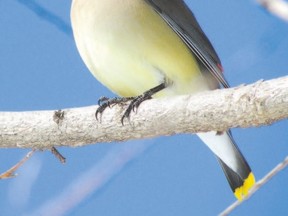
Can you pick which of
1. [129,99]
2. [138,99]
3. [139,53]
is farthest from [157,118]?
[139,53]

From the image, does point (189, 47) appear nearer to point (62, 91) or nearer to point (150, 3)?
point (150, 3)

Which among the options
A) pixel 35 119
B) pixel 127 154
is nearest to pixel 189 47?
pixel 35 119

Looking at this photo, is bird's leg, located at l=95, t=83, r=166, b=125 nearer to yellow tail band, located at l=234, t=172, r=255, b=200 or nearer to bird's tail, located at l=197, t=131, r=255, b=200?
bird's tail, located at l=197, t=131, r=255, b=200

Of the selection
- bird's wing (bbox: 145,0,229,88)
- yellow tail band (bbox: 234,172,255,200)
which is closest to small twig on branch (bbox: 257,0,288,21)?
bird's wing (bbox: 145,0,229,88)

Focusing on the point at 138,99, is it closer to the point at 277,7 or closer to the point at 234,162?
the point at 234,162

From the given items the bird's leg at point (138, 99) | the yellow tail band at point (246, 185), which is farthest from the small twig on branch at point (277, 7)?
the yellow tail band at point (246, 185)
